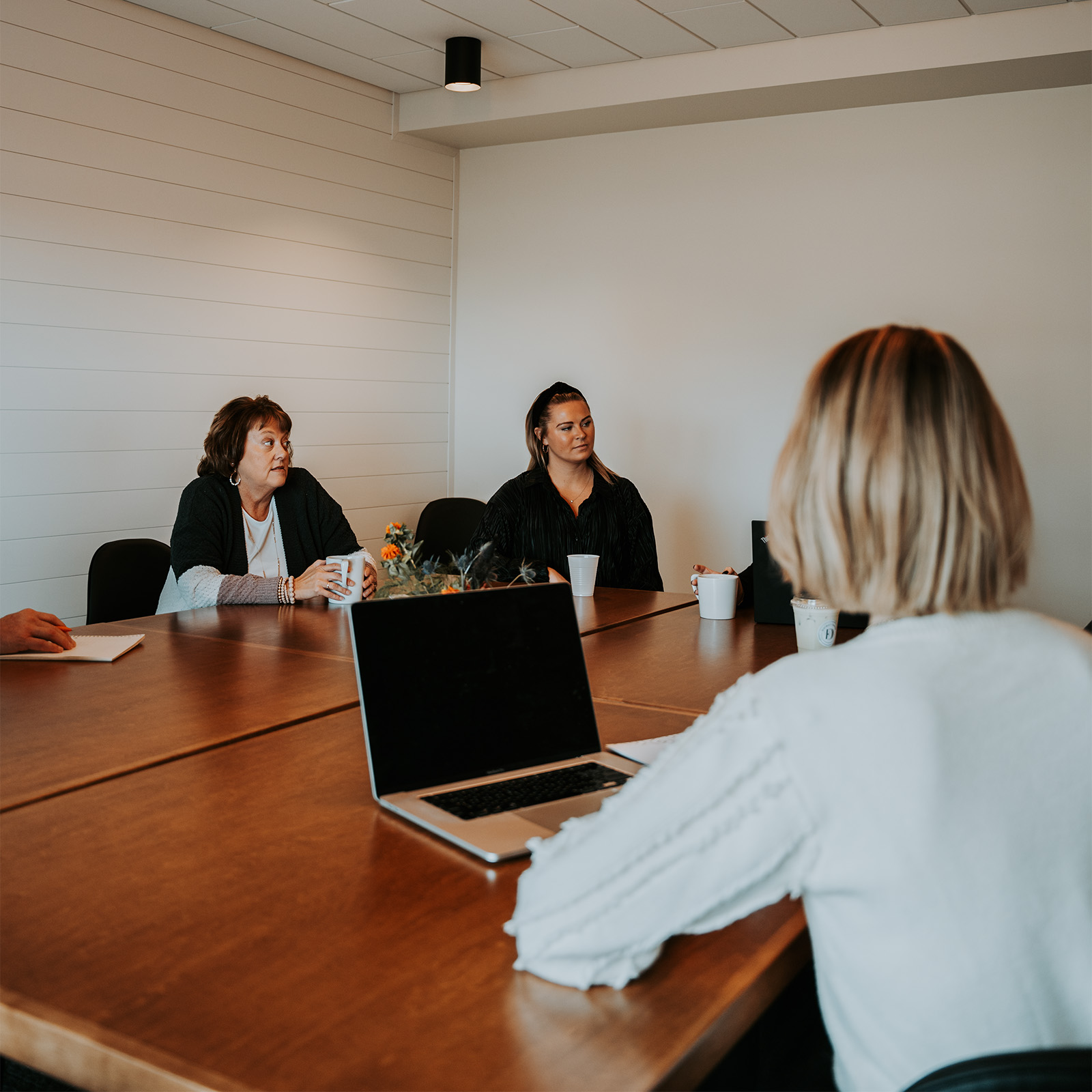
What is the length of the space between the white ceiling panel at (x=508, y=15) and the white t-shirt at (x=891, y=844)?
140 inches

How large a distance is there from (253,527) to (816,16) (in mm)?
2719

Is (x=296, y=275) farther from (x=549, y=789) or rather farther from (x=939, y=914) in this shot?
(x=939, y=914)

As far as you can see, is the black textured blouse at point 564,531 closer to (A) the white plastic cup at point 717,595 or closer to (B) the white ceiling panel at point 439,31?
(A) the white plastic cup at point 717,595

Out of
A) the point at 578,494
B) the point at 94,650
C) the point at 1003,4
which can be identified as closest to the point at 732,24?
the point at 1003,4

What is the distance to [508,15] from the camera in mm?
3883

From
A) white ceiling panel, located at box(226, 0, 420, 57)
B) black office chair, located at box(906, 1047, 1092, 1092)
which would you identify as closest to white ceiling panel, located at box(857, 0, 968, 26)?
white ceiling panel, located at box(226, 0, 420, 57)

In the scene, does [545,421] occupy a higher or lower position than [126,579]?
higher

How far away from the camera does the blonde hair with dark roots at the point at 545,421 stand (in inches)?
Result: 141

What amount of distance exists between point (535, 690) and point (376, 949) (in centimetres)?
53

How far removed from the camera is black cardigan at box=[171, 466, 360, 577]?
296cm

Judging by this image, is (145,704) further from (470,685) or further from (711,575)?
(711,575)

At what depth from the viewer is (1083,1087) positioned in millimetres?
740

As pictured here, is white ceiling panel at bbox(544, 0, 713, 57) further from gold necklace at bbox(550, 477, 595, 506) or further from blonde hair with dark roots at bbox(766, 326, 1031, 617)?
blonde hair with dark roots at bbox(766, 326, 1031, 617)

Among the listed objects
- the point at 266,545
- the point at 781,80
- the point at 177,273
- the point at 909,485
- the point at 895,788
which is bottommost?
the point at 266,545
